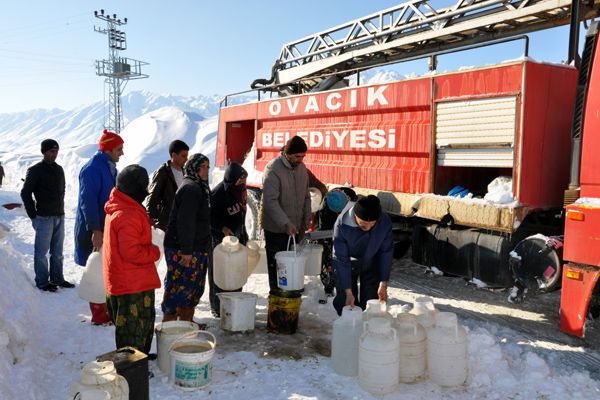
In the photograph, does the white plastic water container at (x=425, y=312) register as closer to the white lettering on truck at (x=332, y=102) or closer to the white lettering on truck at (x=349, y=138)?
the white lettering on truck at (x=349, y=138)

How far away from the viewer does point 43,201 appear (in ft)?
18.2

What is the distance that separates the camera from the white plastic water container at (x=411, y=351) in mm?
3510

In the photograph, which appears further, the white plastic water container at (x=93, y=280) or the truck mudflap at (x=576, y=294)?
the white plastic water container at (x=93, y=280)

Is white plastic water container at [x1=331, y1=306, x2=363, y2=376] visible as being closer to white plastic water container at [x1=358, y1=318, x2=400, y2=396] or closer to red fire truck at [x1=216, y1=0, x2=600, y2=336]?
white plastic water container at [x1=358, y1=318, x2=400, y2=396]

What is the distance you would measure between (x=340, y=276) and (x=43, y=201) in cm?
359

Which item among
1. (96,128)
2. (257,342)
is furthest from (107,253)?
(96,128)

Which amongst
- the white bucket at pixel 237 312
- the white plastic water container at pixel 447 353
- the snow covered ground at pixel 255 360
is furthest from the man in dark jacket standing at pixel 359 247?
the white bucket at pixel 237 312

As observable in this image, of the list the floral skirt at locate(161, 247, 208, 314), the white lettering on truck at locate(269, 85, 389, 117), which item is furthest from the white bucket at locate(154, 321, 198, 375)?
the white lettering on truck at locate(269, 85, 389, 117)

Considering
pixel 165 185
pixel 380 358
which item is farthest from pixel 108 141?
pixel 380 358

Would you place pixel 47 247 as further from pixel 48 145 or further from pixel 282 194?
pixel 282 194

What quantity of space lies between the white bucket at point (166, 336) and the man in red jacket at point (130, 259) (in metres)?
0.11

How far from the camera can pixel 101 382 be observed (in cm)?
246

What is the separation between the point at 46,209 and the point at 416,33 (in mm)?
6133

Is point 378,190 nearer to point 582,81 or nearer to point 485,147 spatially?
point 485,147
